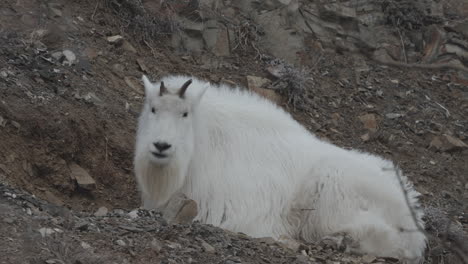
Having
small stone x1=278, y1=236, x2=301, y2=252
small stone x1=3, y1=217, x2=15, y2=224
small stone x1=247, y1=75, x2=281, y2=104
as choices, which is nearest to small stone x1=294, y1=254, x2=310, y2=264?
small stone x1=278, y1=236, x2=301, y2=252

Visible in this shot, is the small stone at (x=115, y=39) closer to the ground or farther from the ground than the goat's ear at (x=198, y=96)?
closer to the ground

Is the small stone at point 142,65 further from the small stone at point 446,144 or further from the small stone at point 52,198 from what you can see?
the small stone at point 446,144

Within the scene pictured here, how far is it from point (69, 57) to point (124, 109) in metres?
1.09

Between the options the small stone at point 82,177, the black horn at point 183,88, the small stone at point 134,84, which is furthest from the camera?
the small stone at point 134,84

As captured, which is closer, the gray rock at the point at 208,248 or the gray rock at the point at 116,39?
the gray rock at the point at 208,248

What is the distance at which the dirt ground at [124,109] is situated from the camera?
8469 mm

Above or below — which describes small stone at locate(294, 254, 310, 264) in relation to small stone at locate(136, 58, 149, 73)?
below

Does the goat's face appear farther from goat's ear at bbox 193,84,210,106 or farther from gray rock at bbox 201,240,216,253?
gray rock at bbox 201,240,216,253

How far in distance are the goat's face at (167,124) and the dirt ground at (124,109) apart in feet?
3.41

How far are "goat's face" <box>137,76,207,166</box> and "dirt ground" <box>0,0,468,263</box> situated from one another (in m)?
1.04

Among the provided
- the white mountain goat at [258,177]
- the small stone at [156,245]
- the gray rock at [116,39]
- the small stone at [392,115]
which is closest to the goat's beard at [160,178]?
the white mountain goat at [258,177]

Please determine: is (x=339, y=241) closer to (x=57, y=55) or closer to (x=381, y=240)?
(x=381, y=240)

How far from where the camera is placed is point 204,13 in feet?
39.0

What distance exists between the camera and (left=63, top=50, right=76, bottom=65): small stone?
10009mm
